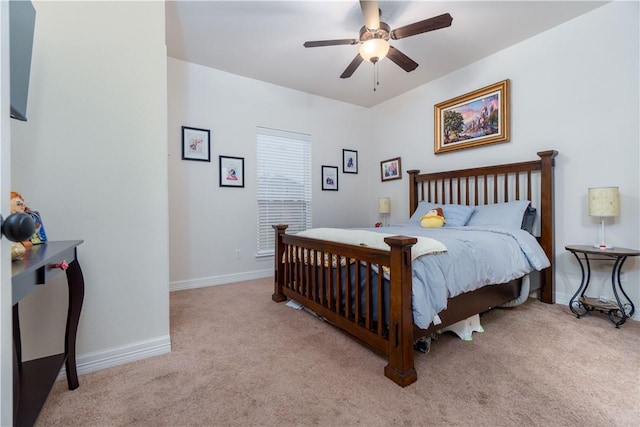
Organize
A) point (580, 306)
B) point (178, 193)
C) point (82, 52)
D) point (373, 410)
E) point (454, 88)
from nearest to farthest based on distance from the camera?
point (373, 410), point (82, 52), point (580, 306), point (178, 193), point (454, 88)

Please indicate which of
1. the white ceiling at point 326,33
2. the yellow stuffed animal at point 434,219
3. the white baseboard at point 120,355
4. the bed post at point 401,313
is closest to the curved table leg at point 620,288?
the yellow stuffed animal at point 434,219

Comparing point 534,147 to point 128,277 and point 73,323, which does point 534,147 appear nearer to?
point 128,277

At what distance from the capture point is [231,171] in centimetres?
355

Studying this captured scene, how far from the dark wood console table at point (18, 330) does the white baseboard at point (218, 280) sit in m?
1.72

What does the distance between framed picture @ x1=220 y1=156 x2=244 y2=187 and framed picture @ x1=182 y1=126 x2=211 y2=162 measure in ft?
0.63

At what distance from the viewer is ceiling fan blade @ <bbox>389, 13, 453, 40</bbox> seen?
1959 mm

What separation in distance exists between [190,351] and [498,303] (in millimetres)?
2264

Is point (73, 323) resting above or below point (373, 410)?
above

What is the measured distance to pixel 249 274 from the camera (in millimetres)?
3691

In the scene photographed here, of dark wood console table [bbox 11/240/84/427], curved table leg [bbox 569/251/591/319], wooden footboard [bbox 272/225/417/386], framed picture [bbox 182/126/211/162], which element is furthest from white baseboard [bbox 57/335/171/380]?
curved table leg [bbox 569/251/591/319]

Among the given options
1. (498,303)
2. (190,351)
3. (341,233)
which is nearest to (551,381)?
(498,303)

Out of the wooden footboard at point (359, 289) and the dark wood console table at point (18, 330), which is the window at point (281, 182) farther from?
the dark wood console table at point (18, 330)

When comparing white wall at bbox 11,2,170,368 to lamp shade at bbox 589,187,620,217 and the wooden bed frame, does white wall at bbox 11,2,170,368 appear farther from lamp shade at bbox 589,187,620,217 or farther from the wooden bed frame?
lamp shade at bbox 589,187,620,217

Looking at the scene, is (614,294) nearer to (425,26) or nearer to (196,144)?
(425,26)
